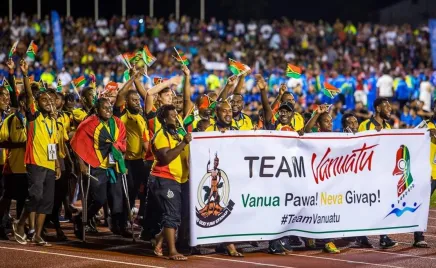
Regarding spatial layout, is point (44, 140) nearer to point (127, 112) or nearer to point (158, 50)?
point (127, 112)

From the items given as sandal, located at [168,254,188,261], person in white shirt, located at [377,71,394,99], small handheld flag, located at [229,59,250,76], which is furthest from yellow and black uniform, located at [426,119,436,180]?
person in white shirt, located at [377,71,394,99]

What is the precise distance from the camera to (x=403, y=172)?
11383mm

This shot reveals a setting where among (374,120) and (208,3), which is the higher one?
(208,3)

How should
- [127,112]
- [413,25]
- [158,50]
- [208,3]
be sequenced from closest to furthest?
[127,112], [158,50], [413,25], [208,3]

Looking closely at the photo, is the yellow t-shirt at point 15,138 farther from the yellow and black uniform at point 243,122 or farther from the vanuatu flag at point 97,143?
the yellow and black uniform at point 243,122

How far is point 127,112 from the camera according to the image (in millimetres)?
12086

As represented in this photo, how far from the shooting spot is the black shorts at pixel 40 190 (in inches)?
431


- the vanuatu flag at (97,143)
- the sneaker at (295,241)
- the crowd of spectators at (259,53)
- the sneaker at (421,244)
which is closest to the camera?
the vanuatu flag at (97,143)

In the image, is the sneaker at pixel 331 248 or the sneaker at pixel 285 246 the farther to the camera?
the sneaker at pixel 331 248

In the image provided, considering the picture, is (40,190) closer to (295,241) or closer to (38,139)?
(38,139)

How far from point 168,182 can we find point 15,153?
2.26 meters

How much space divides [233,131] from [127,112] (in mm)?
2172

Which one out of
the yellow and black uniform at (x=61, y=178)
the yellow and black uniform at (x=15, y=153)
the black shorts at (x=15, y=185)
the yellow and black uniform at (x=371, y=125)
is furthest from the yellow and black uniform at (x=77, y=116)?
the yellow and black uniform at (x=371, y=125)

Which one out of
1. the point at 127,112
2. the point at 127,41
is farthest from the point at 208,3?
the point at 127,112
